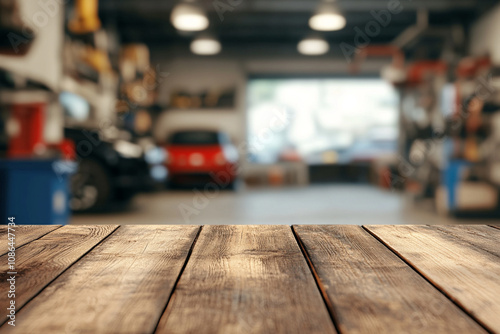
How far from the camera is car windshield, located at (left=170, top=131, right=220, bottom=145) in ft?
24.5

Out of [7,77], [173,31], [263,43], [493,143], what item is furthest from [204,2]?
[493,143]

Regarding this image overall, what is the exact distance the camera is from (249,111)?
1022 centimetres

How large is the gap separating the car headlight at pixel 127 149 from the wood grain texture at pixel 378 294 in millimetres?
4233

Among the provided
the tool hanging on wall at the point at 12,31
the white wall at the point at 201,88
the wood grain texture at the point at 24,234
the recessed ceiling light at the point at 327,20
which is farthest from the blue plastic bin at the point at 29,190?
the white wall at the point at 201,88

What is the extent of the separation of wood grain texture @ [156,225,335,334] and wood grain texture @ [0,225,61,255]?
13.9 inches

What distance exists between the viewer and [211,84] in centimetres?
973

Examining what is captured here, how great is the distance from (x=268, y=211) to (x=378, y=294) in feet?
14.2

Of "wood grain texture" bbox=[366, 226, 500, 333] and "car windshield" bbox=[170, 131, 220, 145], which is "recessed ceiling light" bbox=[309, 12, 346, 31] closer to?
"car windshield" bbox=[170, 131, 220, 145]

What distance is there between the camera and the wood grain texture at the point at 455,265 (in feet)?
1.83

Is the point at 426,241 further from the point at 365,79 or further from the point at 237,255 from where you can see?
the point at 365,79

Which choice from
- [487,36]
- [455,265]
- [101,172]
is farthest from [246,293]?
[487,36]

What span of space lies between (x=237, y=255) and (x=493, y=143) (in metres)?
6.05

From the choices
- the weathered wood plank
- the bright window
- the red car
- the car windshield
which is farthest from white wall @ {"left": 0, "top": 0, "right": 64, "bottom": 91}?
the bright window

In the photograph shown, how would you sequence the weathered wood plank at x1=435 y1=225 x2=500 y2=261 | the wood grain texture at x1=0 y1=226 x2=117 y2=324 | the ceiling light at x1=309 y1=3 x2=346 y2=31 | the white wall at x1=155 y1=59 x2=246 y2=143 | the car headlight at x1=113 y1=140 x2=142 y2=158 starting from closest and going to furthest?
the wood grain texture at x1=0 y1=226 x2=117 y2=324 < the weathered wood plank at x1=435 y1=225 x2=500 y2=261 < the car headlight at x1=113 y1=140 x2=142 y2=158 < the ceiling light at x1=309 y1=3 x2=346 y2=31 < the white wall at x1=155 y1=59 x2=246 y2=143
